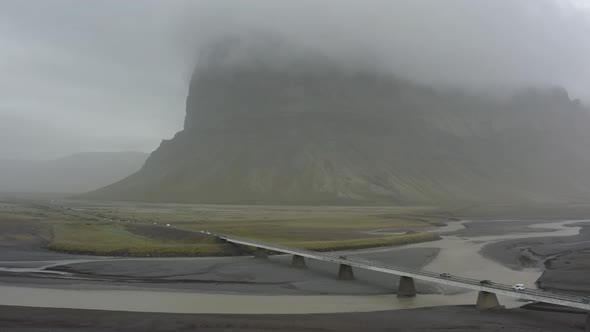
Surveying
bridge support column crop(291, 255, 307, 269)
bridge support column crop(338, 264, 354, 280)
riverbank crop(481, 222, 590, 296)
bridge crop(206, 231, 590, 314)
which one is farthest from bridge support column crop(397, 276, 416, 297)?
bridge support column crop(291, 255, 307, 269)

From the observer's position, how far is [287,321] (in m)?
29.4

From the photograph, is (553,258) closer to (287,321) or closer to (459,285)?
(459,285)

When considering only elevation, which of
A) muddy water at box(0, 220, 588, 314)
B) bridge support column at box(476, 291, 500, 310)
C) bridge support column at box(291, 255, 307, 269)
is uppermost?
bridge support column at box(476, 291, 500, 310)

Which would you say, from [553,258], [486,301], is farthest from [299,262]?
[553,258]

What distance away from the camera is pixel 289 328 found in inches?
1094

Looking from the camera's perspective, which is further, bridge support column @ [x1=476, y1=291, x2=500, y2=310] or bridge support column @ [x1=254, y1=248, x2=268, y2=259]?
bridge support column @ [x1=254, y1=248, x2=268, y2=259]

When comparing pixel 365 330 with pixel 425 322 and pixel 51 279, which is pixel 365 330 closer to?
pixel 425 322

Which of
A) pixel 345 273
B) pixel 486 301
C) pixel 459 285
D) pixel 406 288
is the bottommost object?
pixel 345 273

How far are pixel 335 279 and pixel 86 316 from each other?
2215 cm

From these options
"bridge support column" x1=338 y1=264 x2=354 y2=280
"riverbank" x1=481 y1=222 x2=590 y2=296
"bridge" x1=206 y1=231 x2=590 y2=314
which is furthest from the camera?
"bridge support column" x1=338 y1=264 x2=354 y2=280

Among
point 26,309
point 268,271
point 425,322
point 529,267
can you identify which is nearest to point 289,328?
point 425,322

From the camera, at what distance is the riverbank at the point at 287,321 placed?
90.5 feet

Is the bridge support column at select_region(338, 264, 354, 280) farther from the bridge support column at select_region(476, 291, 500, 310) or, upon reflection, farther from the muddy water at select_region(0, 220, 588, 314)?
the bridge support column at select_region(476, 291, 500, 310)

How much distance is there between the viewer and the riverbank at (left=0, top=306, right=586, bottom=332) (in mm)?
27578
